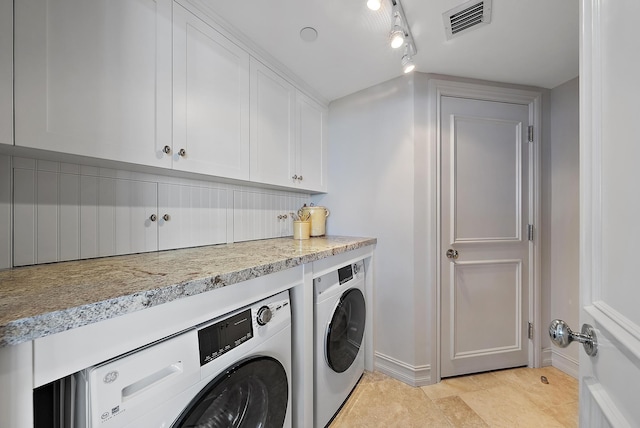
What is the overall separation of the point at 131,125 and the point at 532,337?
9.29 feet

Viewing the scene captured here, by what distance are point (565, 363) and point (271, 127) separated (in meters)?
2.72

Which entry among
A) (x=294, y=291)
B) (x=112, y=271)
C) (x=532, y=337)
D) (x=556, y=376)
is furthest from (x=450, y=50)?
(x=556, y=376)

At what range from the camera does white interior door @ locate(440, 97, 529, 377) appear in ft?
5.63

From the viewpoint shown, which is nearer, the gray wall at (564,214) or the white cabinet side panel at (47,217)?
the white cabinet side panel at (47,217)

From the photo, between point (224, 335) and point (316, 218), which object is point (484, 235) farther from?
point (224, 335)

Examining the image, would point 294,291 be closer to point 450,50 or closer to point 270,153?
point 270,153

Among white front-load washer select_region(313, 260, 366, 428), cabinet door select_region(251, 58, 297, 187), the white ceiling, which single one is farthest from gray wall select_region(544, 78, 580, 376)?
cabinet door select_region(251, 58, 297, 187)

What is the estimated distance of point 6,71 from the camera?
67 cm

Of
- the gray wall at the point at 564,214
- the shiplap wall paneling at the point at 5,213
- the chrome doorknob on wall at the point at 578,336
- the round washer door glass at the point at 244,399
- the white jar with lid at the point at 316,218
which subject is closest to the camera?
the chrome doorknob on wall at the point at 578,336

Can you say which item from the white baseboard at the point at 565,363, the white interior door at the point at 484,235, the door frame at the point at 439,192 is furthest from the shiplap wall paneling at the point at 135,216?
the white baseboard at the point at 565,363

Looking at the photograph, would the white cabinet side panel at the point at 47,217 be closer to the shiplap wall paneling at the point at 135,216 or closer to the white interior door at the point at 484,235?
the shiplap wall paneling at the point at 135,216

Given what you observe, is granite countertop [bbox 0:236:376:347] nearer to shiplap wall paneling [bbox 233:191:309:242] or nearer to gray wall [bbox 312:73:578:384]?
shiplap wall paneling [bbox 233:191:309:242]

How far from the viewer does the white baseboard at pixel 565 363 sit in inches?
67.6

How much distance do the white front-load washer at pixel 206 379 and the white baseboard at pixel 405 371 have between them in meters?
1.02
